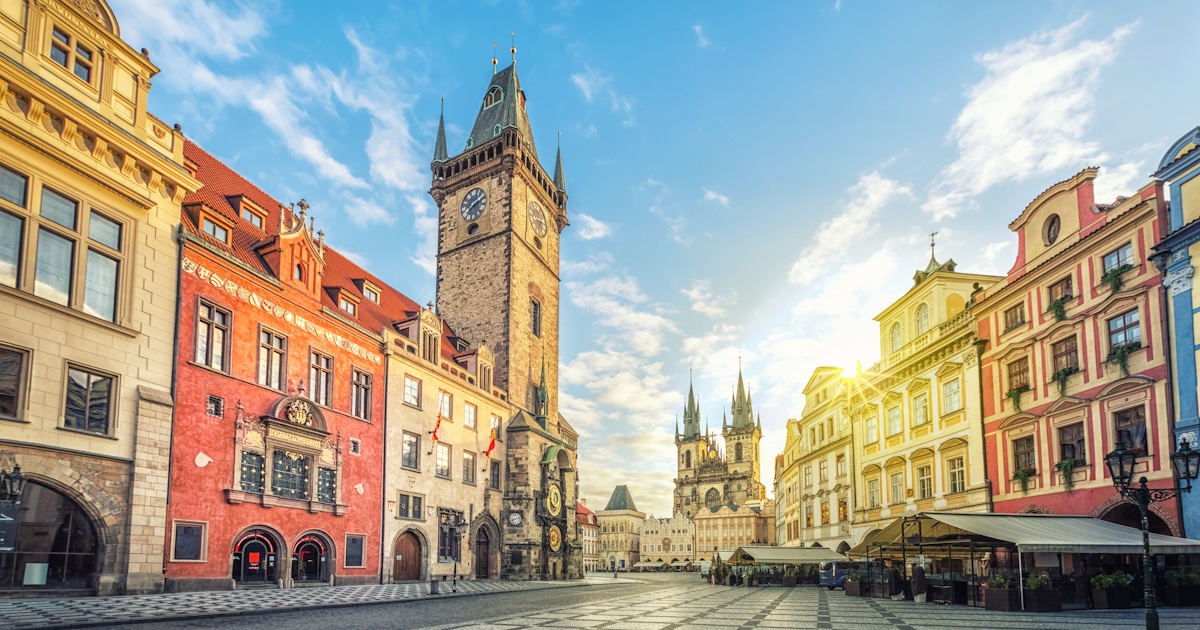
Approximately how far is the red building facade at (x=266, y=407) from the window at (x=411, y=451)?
2.12m

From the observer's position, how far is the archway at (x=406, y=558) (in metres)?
35.6

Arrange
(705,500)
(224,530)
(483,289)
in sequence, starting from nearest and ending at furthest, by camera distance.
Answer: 1. (224,530)
2. (483,289)
3. (705,500)

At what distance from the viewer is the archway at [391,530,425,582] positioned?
35.6 metres

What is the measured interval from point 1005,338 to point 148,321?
29.7 m

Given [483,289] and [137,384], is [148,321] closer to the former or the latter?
[137,384]

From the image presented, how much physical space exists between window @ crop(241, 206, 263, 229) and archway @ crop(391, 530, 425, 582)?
48.7ft

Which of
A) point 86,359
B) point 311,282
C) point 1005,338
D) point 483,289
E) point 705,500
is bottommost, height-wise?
point 705,500

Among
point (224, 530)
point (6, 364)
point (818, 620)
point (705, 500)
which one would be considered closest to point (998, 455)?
point (818, 620)

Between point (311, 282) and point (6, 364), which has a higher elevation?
point (311, 282)

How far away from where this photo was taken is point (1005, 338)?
30.5 meters

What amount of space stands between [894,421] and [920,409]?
9.33ft

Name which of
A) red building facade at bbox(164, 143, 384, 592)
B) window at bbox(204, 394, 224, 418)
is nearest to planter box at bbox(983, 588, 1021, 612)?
red building facade at bbox(164, 143, 384, 592)

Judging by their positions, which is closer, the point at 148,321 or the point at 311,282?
the point at 148,321

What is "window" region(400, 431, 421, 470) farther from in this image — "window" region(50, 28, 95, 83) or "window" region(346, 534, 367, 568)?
"window" region(50, 28, 95, 83)
